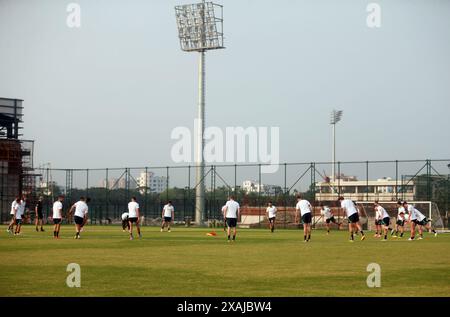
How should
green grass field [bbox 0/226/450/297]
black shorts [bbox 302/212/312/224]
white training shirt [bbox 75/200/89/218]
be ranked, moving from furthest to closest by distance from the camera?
1. white training shirt [bbox 75/200/89/218]
2. black shorts [bbox 302/212/312/224]
3. green grass field [bbox 0/226/450/297]

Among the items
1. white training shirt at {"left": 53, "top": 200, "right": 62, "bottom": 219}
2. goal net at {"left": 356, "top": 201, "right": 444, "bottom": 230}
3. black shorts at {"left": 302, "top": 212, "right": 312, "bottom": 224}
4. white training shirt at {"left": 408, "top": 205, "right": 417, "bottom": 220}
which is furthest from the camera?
goal net at {"left": 356, "top": 201, "right": 444, "bottom": 230}

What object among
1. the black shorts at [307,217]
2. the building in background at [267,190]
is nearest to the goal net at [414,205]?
the building in background at [267,190]

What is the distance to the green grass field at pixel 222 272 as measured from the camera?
1444 cm

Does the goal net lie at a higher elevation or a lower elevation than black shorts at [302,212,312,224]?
lower

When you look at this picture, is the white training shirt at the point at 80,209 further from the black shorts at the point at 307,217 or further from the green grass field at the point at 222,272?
the black shorts at the point at 307,217

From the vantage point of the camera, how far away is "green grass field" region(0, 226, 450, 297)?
568 inches

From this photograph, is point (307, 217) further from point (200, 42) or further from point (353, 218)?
point (200, 42)

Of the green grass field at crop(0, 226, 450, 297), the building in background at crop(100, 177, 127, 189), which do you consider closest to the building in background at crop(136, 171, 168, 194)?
the building in background at crop(100, 177, 127, 189)

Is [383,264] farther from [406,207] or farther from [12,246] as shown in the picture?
[406,207]

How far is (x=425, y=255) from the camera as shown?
81.1 ft

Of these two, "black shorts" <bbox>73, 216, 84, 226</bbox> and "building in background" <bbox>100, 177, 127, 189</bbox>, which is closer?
"black shorts" <bbox>73, 216, 84, 226</bbox>

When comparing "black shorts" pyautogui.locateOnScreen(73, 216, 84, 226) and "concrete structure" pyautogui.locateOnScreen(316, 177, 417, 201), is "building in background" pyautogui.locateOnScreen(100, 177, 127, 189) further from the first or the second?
"black shorts" pyautogui.locateOnScreen(73, 216, 84, 226)

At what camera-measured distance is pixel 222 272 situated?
1814 centimetres

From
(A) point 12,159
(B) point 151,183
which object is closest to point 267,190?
(B) point 151,183
